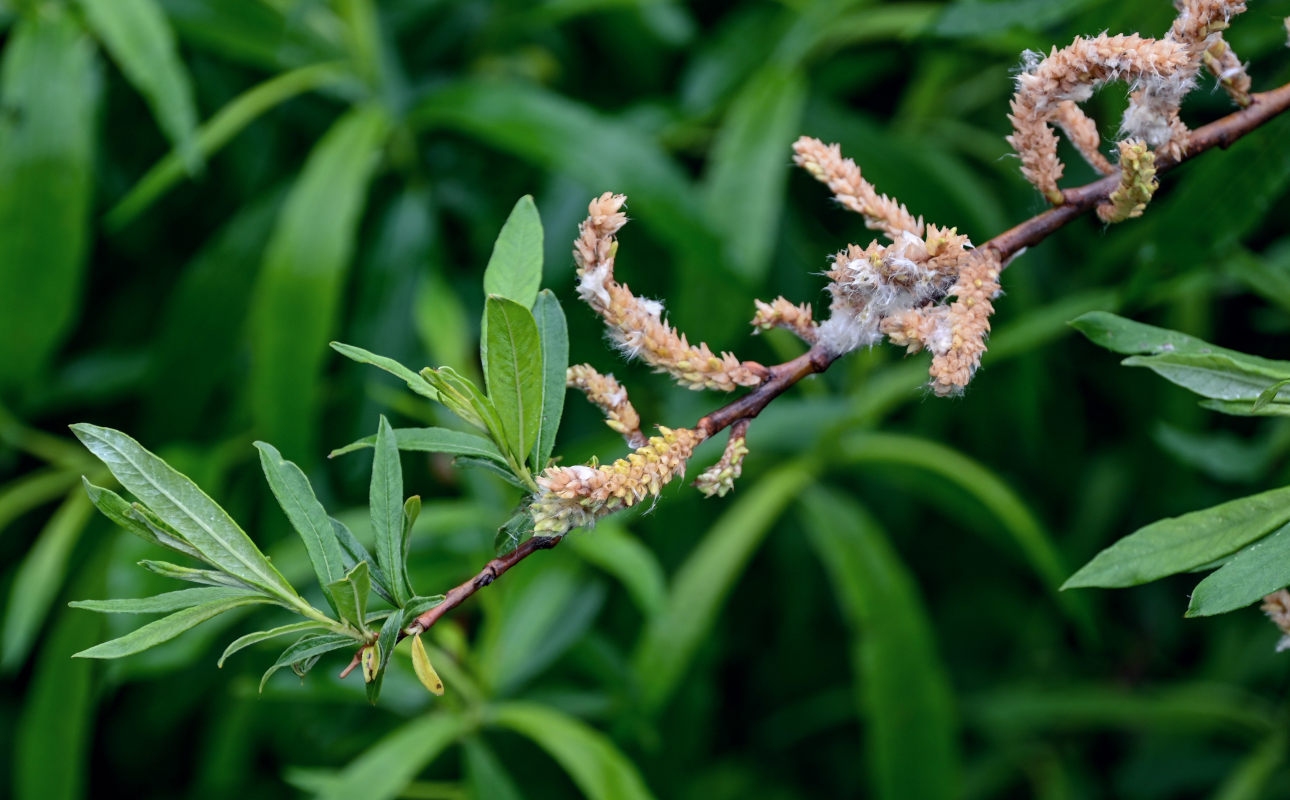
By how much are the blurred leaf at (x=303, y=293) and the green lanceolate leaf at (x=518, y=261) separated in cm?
69

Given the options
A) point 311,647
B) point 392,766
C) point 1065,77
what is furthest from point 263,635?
point 392,766

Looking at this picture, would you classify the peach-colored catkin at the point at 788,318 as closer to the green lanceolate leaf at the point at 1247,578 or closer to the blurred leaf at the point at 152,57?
the green lanceolate leaf at the point at 1247,578

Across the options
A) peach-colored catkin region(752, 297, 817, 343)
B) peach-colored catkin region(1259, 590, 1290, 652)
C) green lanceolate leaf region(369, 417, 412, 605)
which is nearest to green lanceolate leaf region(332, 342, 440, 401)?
green lanceolate leaf region(369, 417, 412, 605)

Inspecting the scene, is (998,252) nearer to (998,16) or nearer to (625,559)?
(998,16)

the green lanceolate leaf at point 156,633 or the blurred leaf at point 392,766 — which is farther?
the blurred leaf at point 392,766

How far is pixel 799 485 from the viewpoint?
134cm

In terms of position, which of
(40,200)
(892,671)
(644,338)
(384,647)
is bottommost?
(892,671)

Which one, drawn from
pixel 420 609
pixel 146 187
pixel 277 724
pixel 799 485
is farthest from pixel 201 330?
pixel 420 609

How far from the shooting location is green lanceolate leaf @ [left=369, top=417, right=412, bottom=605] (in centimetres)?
48

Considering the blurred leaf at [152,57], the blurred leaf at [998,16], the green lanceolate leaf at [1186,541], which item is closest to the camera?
the green lanceolate leaf at [1186,541]

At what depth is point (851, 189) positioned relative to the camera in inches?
19.9

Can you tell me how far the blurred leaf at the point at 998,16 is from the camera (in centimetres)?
83

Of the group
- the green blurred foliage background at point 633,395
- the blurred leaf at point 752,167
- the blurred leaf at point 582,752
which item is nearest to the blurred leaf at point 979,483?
the green blurred foliage background at point 633,395

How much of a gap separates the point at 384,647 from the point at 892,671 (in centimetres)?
93
